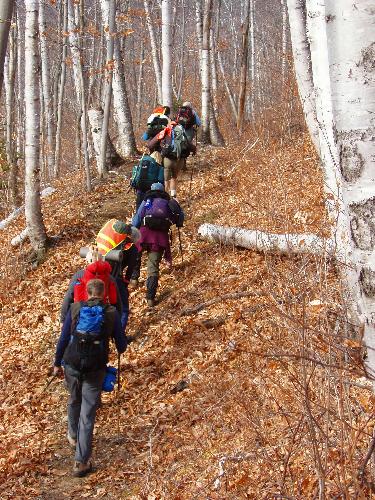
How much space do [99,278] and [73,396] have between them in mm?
1142

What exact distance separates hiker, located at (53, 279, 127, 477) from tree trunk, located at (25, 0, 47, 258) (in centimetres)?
584

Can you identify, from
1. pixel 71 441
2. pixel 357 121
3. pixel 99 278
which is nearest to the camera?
pixel 357 121

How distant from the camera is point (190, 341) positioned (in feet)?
24.3

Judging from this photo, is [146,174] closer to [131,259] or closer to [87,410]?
[131,259]

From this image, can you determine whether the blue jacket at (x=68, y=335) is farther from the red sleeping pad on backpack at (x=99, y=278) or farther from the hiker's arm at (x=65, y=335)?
the red sleeping pad on backpack at (x=99, y=278)

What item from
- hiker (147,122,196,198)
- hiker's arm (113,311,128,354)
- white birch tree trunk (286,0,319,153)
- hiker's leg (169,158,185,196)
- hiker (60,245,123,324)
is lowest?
hiker's arm (113,311,128,354)

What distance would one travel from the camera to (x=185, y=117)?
10492mm

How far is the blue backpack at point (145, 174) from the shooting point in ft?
31.9

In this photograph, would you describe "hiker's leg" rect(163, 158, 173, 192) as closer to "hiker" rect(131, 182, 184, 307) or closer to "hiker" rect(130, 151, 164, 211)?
"hiker" rect(130, 151, 164, 211)

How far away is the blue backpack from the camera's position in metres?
9.71

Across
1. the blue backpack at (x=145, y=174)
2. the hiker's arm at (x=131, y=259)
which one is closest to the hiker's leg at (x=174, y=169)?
the blue backpack at (x=145, y=174)

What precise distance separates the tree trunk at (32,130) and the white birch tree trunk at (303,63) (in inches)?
195

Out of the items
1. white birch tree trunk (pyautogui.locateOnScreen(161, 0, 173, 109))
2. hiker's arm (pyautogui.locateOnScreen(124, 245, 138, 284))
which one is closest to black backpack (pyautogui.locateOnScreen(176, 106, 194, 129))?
white birch tree trunk (pyautogui.locateOnScreen(161, 0, 173, 109))

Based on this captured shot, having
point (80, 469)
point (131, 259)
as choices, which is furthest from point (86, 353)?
point (131, 259)
